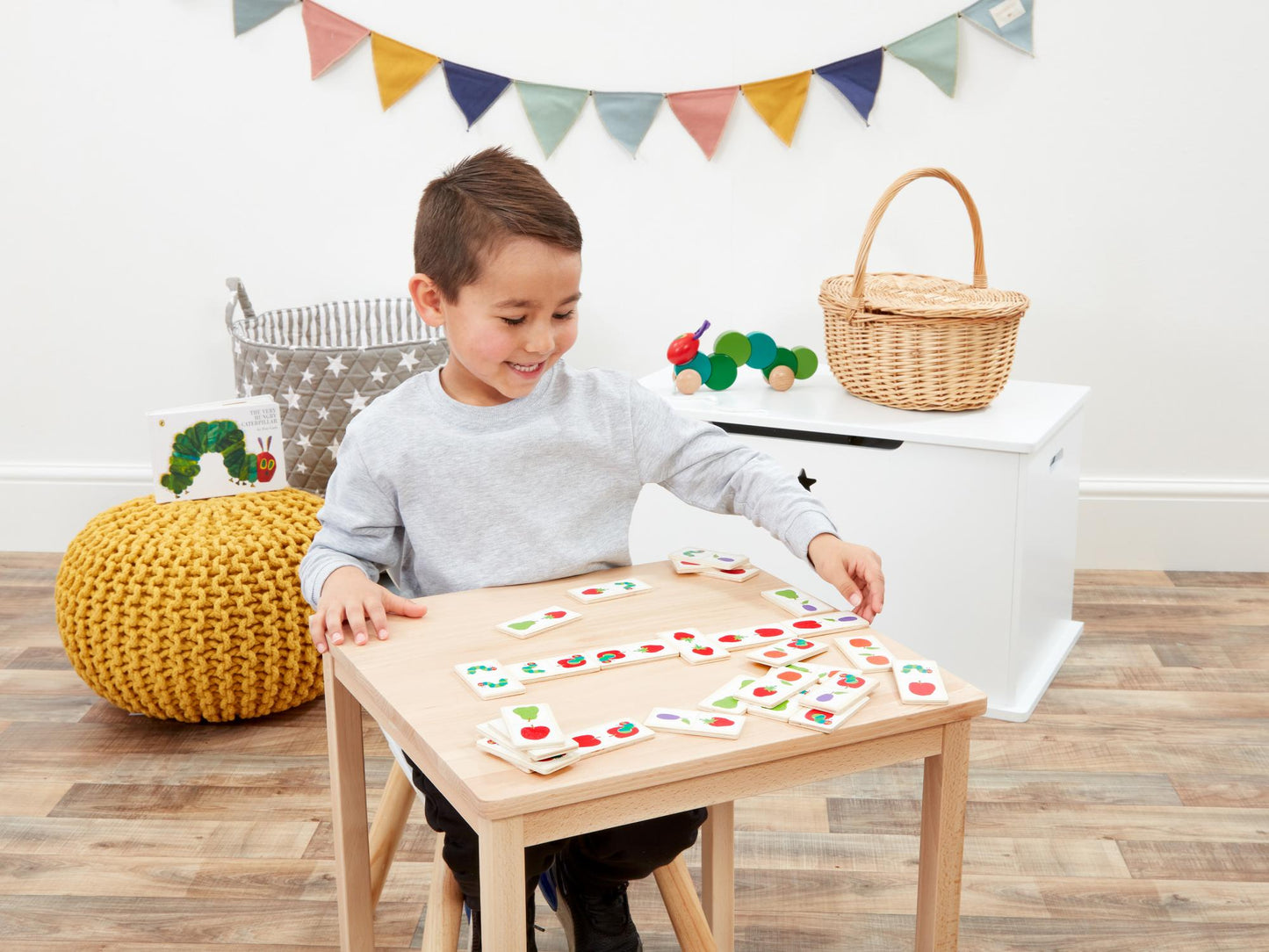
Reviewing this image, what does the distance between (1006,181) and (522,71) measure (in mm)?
961

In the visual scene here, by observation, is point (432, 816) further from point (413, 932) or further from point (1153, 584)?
point (1153, 584)

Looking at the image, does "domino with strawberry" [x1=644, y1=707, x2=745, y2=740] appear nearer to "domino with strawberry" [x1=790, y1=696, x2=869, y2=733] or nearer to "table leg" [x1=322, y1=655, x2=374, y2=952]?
"domino with strawberry" [x1=790, y1=696, x2=869, y2=733]

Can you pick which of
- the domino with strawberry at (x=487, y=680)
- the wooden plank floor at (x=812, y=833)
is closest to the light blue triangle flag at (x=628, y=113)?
the wooden plank floor at (x=812, y=833)

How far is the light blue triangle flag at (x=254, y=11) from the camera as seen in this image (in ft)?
7.97

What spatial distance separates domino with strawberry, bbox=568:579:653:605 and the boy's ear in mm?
285

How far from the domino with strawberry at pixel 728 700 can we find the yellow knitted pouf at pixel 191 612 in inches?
42.4

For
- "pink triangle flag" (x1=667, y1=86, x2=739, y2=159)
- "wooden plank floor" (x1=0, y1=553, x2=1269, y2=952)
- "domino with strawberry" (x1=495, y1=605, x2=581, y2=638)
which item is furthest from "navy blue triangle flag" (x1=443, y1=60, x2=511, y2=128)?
"domino with strawberry" (x1=495, y1=605, x2=581, y2=638)

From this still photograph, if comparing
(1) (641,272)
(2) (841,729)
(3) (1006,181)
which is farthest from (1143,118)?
(2) (841,729)

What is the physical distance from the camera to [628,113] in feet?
7.95

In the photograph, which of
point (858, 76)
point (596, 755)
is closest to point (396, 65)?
point (858, 76)

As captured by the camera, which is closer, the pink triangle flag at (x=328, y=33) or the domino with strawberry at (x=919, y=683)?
the domino with strawberry at (x=919, y=683)

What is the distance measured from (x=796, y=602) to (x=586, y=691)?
0.25 metres

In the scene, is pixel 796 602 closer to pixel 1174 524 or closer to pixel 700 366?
pixel 700 366

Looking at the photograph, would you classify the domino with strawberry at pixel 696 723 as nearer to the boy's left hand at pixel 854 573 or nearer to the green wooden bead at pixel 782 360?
the boy's left hand at pixel 854 573
